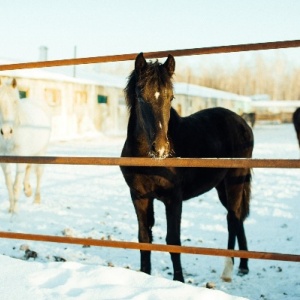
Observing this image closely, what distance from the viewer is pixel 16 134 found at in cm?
650

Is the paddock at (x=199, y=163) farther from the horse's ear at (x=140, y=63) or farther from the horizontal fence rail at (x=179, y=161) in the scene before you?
the horse's ear at (x=140, y=63)

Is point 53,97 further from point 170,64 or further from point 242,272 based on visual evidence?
point 170,64

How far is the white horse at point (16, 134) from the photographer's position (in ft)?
20.3

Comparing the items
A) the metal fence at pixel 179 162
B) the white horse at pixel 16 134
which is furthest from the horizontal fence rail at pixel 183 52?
the white horse at pixel 16 134

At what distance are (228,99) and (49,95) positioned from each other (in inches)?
937

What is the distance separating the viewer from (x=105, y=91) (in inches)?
1021

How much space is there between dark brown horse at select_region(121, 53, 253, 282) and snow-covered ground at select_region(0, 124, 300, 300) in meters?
0.41

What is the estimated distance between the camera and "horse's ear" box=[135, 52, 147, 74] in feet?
9.65

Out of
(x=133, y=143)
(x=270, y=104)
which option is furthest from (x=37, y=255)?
(x=270, y=104)

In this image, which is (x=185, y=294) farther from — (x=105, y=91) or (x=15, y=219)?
(x=105, y=91)

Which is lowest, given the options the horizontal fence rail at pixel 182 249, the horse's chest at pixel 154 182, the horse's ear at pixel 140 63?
the horizontal fence rail at pixel 182 249

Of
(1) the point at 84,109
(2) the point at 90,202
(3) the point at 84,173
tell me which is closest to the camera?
(2) the point at 90,202

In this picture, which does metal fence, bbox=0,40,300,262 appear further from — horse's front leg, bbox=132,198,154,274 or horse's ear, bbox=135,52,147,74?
horse's front leg, bbox=132,198,154,274

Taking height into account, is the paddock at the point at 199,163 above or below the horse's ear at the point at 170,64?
below
